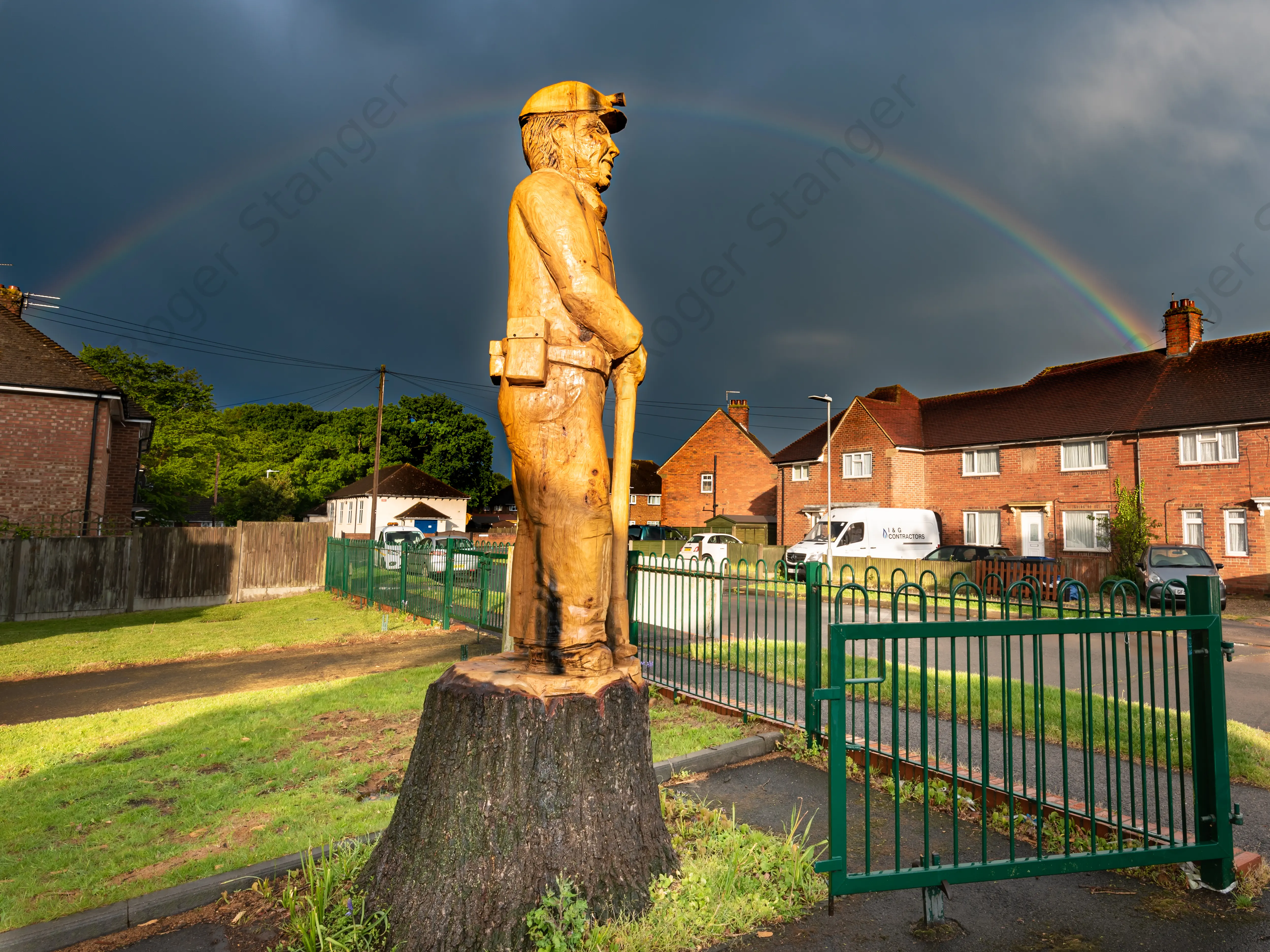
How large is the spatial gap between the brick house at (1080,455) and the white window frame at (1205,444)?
47mm

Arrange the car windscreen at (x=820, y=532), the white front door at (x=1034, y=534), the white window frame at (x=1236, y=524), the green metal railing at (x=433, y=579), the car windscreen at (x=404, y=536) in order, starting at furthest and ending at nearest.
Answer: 1. the car windscreen at (x=404, y=536)
2. the white front door at (x=1034, y=534)
3. the car windscreen at (x=820, y=532)
4. the white window frame at (x=1236, y=524)
5. the green metal railing at (x=433, y=579)

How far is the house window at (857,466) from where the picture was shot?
111 ft

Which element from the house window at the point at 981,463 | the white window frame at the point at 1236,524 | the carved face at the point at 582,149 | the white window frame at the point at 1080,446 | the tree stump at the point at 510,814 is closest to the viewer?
the tree stump at the point at 510,814

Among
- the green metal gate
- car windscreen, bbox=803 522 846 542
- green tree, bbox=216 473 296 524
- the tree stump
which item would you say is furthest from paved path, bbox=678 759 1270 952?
green tree, bbox=216 473 296 524

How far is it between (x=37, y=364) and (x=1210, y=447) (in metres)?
35.9

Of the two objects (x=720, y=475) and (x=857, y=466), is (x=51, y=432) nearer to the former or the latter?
(x=857, y=466)

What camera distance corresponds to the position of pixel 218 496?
198ft

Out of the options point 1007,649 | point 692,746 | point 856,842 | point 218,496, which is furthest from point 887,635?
point 218,496

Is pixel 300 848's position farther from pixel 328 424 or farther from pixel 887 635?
pixel 328 424

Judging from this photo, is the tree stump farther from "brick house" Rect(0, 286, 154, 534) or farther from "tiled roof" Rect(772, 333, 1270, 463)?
"tiled roof" Rect(772, 333, 1270, 463)

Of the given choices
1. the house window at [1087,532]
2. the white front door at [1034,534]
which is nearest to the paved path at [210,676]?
the house window at [1087,532]

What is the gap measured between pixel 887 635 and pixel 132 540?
17.6m

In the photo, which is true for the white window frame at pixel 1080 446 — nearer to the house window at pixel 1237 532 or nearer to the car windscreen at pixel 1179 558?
the house window at pixel 1237 532

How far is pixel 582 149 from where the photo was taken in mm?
3775
